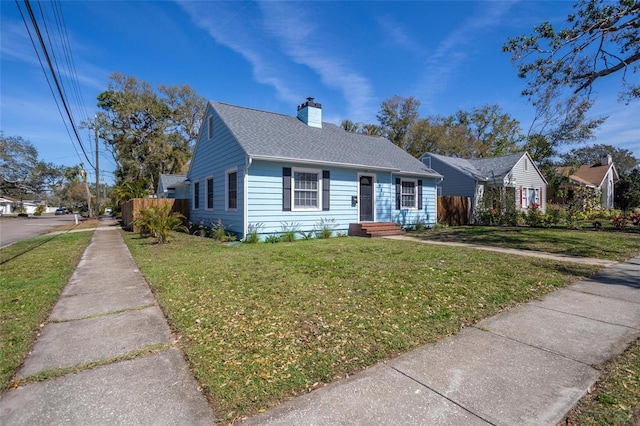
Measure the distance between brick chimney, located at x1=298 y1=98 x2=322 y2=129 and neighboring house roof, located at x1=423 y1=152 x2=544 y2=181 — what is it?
11.0 metres

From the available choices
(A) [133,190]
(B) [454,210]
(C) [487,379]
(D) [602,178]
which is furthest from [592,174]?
(A) [133,190]

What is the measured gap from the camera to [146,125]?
3372cm

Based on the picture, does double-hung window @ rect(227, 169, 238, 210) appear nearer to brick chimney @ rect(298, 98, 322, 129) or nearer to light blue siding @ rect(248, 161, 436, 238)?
light blue siding @ rect(248, 161, 436, 238)

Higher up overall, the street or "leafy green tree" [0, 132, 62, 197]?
"leafy green tree" [0, 132, 62, 197]

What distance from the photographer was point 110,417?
2.04 m

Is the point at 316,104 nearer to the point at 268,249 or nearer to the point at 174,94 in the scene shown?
the point at 268,249

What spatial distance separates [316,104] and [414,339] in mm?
13791

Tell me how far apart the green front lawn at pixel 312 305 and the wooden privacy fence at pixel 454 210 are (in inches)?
383

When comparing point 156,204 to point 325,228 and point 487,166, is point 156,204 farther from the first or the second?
point 487,166

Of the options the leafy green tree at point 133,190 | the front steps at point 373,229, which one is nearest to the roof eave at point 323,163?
the front steps at point 373,229

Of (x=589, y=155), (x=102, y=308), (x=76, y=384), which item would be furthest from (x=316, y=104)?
(x=589, y=155)

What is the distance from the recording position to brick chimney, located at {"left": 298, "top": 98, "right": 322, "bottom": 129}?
15.1 meters

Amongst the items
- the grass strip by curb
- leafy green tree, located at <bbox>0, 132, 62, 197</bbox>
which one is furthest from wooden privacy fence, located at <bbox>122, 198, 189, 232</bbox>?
leafy green tree, located at <bbox>0, 132, 62, 197</bbox>

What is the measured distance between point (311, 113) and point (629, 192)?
31581 millimetres
